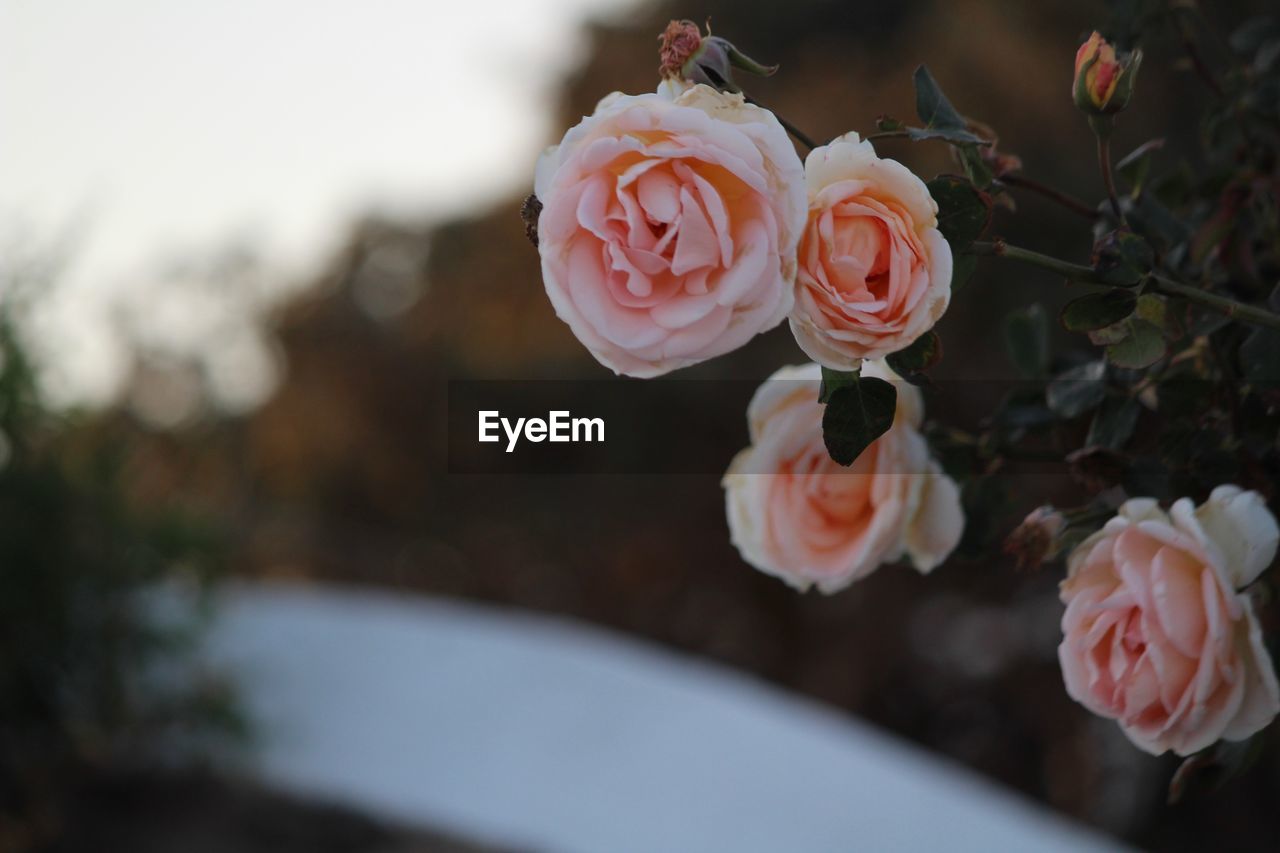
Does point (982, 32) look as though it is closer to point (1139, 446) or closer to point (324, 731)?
point (324, 731)

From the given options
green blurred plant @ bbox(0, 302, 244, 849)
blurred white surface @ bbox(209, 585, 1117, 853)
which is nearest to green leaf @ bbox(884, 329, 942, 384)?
blurred white surface @ bbox(209, 585, 1117, 853)

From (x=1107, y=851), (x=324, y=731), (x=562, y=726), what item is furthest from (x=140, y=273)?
(x=1107, y=851)

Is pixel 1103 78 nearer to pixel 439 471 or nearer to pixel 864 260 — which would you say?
pixel 864 260

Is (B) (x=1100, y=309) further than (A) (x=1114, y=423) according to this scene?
No

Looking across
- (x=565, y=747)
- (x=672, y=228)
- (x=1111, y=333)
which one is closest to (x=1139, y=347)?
(x=1111, y=333)

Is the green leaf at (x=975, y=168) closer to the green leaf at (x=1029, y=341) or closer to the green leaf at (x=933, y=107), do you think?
the green leaf at (x=933, y=107)

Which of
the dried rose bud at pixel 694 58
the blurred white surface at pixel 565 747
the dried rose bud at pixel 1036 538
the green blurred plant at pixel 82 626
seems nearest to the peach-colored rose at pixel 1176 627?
the dried rose bud at pixel 1036 538
